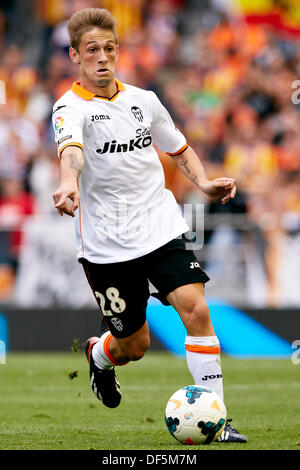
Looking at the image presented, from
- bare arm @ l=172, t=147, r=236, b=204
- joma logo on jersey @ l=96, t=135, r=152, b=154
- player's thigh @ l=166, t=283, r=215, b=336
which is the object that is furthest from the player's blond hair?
player's thigh @ l=166, t=283, r=215, b=336

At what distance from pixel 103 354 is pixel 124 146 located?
1.55 meters

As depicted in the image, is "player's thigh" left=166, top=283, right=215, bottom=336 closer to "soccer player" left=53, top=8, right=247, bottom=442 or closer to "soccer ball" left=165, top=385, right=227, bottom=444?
"soccer player" left=53, top=8, right=247, bottom=442

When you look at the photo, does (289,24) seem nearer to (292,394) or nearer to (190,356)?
(292,394)

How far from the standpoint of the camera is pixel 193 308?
578 cm

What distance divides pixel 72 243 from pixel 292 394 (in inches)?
Answer: 184

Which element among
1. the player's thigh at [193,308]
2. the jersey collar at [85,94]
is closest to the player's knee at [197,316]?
the player's thigh at [193,308]

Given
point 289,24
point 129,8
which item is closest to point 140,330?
point 289,24

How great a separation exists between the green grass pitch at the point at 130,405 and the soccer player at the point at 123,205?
0.63 metres

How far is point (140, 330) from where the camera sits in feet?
20.9

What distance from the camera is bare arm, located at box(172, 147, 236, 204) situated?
5.92m

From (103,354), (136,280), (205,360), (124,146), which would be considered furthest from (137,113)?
(103,354)

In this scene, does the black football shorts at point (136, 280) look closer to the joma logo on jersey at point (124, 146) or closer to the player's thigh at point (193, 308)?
the player's thigh at point (193, 308)

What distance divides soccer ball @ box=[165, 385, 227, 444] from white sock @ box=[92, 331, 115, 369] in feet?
3.78

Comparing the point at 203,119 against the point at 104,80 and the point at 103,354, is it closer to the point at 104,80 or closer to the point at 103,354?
the point at 103,354
